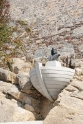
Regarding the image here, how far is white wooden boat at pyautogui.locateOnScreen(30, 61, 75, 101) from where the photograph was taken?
16.2ft

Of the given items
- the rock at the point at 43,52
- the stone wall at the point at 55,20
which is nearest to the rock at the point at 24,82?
the rock at the point at 43,52

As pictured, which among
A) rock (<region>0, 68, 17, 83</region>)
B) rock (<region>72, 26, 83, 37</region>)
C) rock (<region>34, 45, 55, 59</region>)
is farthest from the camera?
rock (<region>34, 45, 55, 59</region>)

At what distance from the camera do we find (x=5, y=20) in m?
8.34

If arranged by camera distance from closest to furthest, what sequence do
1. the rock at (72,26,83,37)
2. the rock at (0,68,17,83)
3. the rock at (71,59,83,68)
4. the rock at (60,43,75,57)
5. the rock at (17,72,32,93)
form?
1. the rock at (17,72,32,93)
2. the rock at (71,59,83,68)
3. the rock at (0,68,17,83)
4. the rock at (60,43,75,57)
5. the rock at (72,26,83,37)

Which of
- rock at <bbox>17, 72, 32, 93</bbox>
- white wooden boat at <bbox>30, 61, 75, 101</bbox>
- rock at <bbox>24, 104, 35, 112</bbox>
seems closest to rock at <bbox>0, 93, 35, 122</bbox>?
rock at <bbox>24, 104, 35, 112</bbox>

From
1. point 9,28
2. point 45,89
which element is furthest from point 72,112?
point 9,28

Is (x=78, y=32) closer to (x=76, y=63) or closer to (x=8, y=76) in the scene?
(x=76, y=63)

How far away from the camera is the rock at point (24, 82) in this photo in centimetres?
549

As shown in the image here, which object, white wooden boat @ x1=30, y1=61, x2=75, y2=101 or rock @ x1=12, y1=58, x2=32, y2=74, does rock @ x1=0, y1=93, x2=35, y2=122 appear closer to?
white wooden boat @ x1=30, y1=61, x2=75, y2=101

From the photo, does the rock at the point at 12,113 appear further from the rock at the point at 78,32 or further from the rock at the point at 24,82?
the rock at the point at 78,32

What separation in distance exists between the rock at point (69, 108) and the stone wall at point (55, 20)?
1.97 metres

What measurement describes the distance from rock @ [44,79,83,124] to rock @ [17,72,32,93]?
38.8 inches

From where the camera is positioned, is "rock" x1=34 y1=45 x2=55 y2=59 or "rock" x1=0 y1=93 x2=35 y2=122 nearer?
"rock" x1=0 y1=93 x2=35 y2=122

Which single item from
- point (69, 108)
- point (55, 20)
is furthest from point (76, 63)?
point (55, 20)
